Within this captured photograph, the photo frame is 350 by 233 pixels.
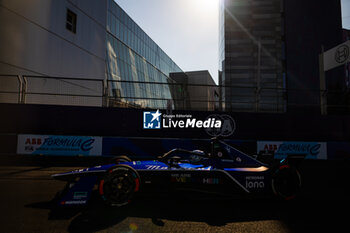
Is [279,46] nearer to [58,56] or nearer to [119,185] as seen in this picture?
[58,56]

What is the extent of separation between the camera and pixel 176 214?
3.63m

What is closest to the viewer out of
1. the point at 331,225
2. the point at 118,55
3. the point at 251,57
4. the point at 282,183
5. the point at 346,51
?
the point at 331,225

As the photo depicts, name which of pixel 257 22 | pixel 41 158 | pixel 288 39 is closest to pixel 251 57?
pixel 257 22

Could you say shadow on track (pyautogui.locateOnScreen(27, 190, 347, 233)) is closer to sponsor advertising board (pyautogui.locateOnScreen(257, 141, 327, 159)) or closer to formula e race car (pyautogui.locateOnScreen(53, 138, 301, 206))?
formula e race car (pyautogui.locateOnScreen(53, 138, 301, 206))

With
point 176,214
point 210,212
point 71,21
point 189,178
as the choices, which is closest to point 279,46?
point 71,21

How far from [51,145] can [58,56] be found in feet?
25.0

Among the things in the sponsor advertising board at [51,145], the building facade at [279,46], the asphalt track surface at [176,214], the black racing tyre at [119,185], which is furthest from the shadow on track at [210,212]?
the building facade at [279,46]

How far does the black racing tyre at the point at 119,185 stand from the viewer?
386cm

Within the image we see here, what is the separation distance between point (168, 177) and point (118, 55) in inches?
928

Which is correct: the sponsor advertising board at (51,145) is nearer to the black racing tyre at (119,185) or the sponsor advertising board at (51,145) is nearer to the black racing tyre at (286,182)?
the black racing tyre at (119,185)

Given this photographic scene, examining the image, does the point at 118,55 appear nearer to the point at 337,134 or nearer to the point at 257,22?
the point at 257,22

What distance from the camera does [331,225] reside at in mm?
3248

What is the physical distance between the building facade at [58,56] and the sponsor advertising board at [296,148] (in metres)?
5.35

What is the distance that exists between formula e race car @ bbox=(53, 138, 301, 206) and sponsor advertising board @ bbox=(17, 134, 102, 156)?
222 inches
